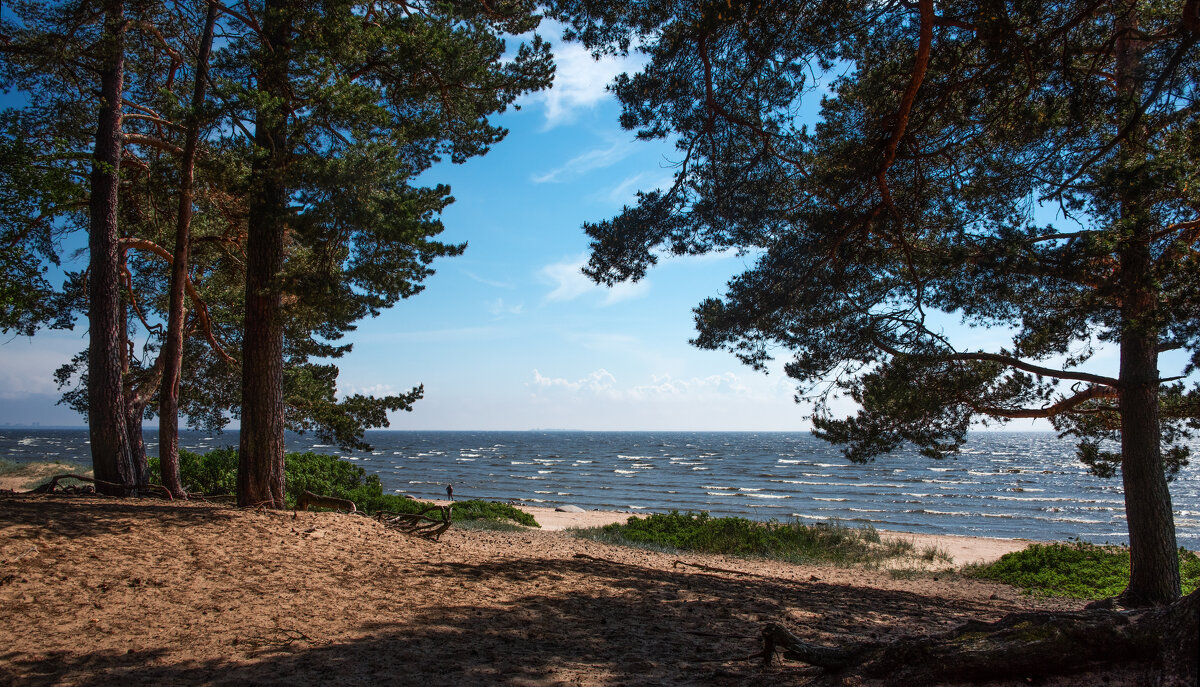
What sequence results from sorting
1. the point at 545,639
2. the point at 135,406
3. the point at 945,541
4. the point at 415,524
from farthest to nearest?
the point at 945,541
the point at 135,406
the point at 415,524
the point at 545,639

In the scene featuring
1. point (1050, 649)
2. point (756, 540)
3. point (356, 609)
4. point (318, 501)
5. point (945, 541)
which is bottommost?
point (945, 541)

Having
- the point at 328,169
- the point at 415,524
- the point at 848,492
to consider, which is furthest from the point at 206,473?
the point at 848,492

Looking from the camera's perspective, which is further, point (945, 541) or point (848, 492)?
point (848, 492)

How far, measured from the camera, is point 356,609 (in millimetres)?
4816

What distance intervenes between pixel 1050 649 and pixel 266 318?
8.24 metres

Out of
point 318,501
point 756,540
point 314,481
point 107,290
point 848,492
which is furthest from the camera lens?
point 848,492

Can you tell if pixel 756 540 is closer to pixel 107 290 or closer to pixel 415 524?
pixel 415 524

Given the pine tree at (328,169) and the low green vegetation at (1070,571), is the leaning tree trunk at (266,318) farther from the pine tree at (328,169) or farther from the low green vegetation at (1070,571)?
the low green vegetation at (1070,571)

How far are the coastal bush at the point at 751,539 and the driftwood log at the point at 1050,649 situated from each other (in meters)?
8.72

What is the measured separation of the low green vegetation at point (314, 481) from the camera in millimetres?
13891

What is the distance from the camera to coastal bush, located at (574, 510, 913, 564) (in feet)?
39.5

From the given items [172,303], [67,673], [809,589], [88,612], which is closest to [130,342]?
[172,303]

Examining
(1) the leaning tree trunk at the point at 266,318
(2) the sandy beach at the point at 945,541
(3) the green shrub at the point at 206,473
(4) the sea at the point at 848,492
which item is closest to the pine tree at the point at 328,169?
(1) the leaning tree trunk at the point at 266,318

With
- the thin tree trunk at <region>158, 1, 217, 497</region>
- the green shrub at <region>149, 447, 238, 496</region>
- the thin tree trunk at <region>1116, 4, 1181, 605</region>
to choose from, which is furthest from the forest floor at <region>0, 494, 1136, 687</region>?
the green shrub at <region>149, 447, 238, 496</region>
